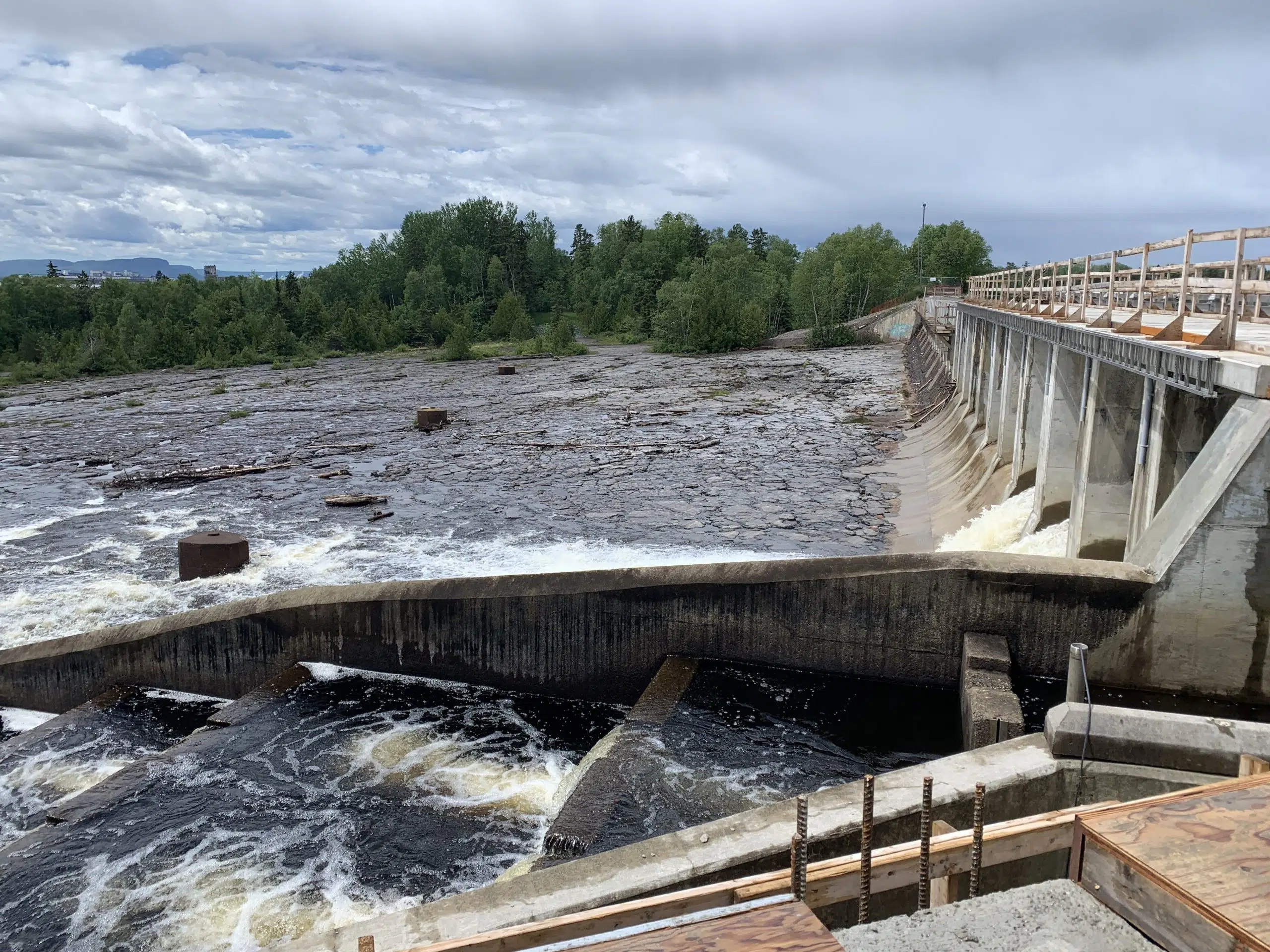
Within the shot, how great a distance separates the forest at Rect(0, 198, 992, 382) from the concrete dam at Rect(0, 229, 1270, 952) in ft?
219

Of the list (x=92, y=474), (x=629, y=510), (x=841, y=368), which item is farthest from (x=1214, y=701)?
(x=841, y=368)

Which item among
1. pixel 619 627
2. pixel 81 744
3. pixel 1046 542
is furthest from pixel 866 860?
pixel 1046 542

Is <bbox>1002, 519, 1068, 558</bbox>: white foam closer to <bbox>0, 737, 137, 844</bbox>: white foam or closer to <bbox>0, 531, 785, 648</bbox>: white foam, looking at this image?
<bbox>0, 531, 785, 648</bbox>: white foam

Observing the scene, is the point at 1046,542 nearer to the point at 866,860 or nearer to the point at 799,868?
the point at 866,860

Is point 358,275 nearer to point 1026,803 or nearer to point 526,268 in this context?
point 526,268

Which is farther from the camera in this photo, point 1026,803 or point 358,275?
point 358,275

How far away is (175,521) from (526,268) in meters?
113

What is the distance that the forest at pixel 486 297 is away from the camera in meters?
81.6

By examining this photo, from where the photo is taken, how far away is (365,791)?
962cm

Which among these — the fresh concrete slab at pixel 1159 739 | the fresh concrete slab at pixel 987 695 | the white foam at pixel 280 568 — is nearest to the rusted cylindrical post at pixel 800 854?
the fresh concrete slab at pixel 1159 739

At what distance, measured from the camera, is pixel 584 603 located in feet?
37.7

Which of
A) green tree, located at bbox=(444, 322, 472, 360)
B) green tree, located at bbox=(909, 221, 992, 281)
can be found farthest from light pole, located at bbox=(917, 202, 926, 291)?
green tree, located at bbox=(444, 322, 472, 360)

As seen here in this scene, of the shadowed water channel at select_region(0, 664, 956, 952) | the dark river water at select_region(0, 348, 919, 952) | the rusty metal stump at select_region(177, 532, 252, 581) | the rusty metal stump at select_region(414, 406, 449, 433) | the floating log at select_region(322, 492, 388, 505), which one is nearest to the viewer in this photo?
the shadowed water channel at select_region(0, 664, 956, 952)

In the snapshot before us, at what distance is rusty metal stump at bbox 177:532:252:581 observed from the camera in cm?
1731
